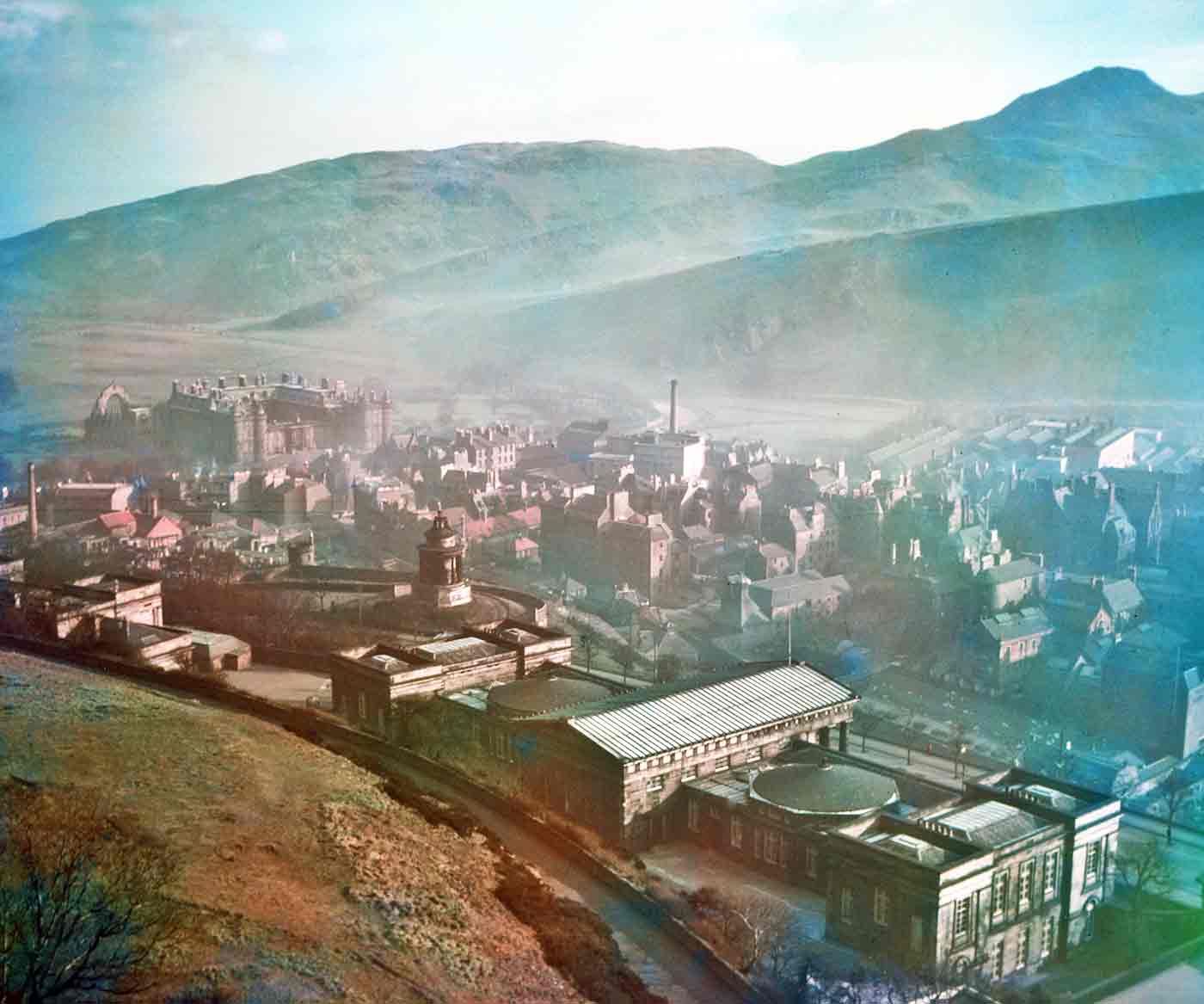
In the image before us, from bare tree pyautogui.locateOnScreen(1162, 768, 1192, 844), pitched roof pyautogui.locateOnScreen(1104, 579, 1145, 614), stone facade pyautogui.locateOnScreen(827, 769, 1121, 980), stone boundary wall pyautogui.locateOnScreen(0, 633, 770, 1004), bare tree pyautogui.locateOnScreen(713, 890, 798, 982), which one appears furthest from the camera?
pitched roof pyautogui.locateOnScreen(1104, 579, 1145, 614)

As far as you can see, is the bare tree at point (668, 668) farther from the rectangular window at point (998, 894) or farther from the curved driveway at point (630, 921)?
the rectangular window at point (998, 894)

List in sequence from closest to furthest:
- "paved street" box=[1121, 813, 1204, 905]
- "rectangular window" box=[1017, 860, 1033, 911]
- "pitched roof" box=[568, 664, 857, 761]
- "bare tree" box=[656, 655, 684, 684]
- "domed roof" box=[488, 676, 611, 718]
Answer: "rectangular window" box=[1017, 860, 1033, 911] < "paved street" box=[1121, 813, 1204, 905] < "pitched roof" box=[568, 664, 857, 761] < "domed roof" box=[488, 676, 611, 718] < "bare tree" box=[656, 655, 684, 684]

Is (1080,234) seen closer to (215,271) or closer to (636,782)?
(215,271)

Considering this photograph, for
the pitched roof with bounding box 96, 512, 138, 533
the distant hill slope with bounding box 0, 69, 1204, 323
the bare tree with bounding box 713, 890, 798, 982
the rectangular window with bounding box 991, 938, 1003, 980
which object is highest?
the distant hill slope with bounding box 0, 69, 1204, 323

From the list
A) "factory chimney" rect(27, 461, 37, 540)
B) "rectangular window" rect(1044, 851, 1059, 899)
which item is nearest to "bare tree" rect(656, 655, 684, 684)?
"rectangular window" rect(1044, 851, 1059, 899)

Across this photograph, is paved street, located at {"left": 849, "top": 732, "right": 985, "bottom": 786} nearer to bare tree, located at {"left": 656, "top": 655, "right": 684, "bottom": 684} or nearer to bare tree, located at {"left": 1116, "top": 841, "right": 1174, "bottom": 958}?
bare tree, located at {"left": 1116, "top": 841, "right": 1174, "bottom": 958}

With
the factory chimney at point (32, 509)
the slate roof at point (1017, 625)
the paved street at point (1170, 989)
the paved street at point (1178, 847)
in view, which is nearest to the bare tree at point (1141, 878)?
the paved street at point (1178, 847)
